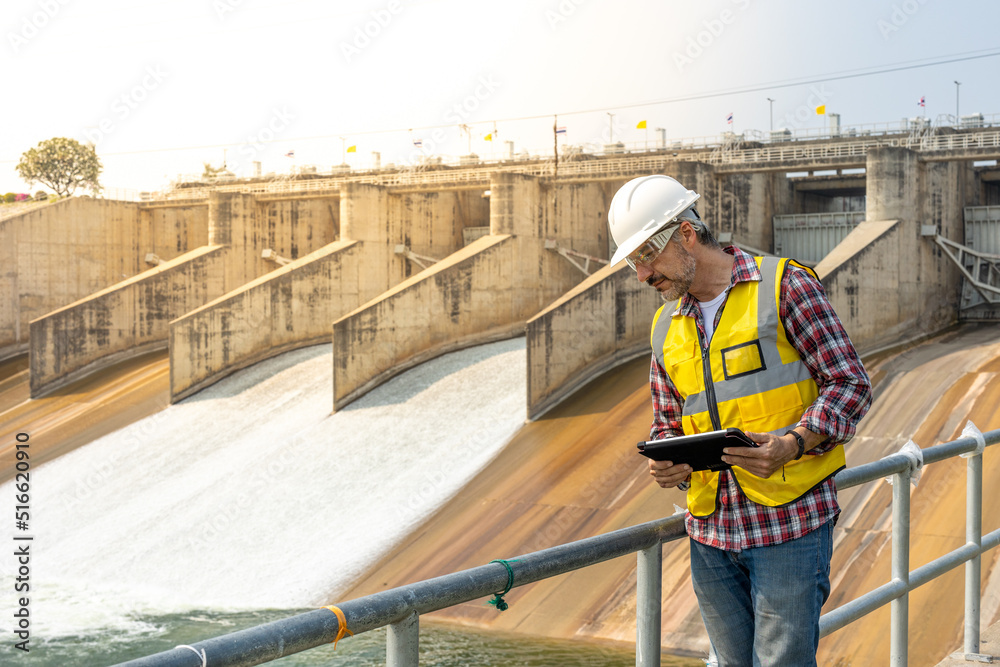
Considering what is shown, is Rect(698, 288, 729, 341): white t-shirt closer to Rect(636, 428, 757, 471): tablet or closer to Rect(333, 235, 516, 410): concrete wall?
Rect(636, 428, 757, 471): tablet

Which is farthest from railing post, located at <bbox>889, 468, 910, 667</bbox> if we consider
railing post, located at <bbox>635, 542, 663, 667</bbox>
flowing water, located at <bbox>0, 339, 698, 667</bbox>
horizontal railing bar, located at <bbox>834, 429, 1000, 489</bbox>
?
flowing water, located at <bbox>0, 339, 698, 667</bbox>

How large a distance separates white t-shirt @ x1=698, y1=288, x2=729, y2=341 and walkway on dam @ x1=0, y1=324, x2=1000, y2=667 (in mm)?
7334

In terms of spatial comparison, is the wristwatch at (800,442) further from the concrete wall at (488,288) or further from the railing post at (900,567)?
the concrete wall at (488,288)

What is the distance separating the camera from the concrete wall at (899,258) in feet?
50.0

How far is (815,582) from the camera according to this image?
2.14 meters

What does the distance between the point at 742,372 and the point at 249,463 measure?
15.1 m

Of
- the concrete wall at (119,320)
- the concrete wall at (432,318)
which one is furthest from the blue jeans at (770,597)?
the concrete wall at (119,320)

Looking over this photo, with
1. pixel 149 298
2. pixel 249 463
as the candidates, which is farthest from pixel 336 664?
pixel 149 298

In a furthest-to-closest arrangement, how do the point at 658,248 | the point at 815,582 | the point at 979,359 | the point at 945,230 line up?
1. the point at 945,230
2. the point at 979,359
3. the point at 658,248
4. the point at 815,582

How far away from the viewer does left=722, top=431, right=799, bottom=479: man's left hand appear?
2.04m

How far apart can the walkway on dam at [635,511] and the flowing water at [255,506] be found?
481 millimetres

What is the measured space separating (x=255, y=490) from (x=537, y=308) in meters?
7.73

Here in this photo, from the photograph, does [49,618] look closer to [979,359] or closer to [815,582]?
[815,582]

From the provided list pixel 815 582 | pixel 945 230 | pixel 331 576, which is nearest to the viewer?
pixel 815 582
